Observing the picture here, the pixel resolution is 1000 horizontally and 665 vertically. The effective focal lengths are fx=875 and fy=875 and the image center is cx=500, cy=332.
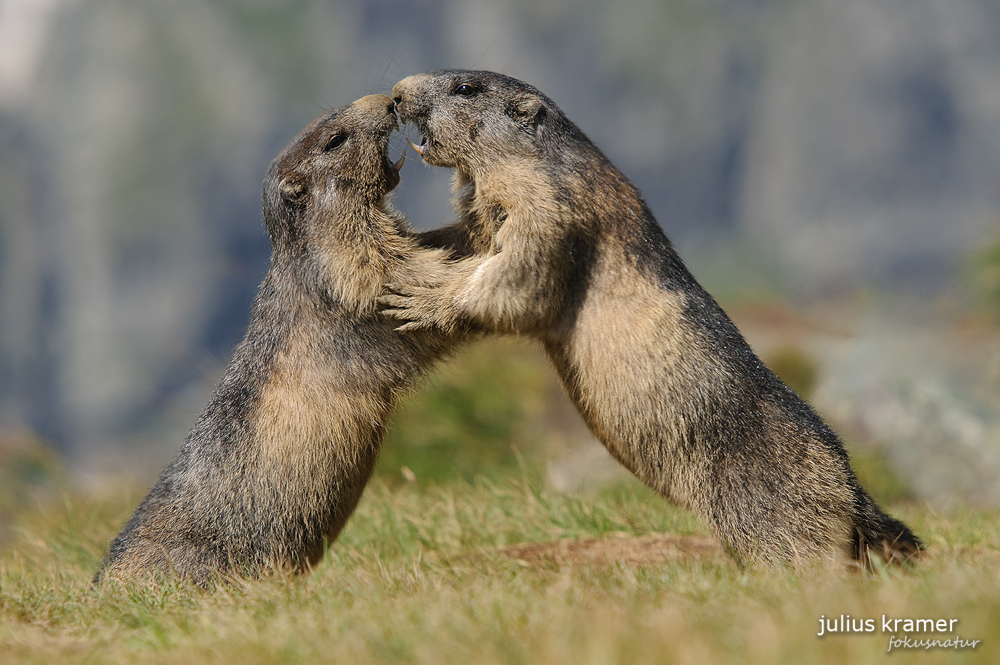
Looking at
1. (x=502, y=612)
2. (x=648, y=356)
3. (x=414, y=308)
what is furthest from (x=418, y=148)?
(x=502, y=612)

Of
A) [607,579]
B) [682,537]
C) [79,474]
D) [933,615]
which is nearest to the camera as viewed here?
[933,615]

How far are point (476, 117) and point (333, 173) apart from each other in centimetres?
107

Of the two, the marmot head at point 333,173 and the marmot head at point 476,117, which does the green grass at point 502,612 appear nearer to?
the marmot head at point 333,173

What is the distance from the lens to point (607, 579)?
15.1 feet

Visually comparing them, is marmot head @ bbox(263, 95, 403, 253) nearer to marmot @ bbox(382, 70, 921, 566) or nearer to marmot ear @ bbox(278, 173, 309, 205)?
marmot ear @ bbox(278, 173, 309, 205)

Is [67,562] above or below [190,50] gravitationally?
below

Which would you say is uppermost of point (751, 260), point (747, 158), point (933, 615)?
point (747, 158)

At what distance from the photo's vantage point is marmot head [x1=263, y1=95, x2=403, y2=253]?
6.04 metres

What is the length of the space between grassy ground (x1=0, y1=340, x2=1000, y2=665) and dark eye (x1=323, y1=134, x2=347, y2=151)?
2897 millimetres

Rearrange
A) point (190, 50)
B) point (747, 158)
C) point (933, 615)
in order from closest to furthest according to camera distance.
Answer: point (933, 615) < point (747, 158) < point (190, 50)

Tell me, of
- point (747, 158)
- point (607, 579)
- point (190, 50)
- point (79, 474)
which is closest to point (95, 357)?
point (190, 50)

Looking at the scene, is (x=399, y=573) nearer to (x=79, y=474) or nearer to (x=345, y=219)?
(x=345, y=219)

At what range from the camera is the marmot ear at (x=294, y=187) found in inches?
242

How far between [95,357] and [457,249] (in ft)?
204
